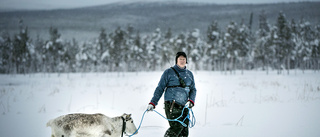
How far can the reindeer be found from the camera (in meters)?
3.02

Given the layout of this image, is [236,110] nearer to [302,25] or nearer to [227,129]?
[227,129]

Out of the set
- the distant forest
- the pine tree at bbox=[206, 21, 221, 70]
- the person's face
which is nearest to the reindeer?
the person's face

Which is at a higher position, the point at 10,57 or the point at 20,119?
the point at 10,57

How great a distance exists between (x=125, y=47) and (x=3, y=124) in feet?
122

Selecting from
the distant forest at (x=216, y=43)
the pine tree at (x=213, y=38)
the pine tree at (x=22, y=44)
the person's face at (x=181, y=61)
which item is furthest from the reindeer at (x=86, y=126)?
the pine tree at (x=22, y=44)

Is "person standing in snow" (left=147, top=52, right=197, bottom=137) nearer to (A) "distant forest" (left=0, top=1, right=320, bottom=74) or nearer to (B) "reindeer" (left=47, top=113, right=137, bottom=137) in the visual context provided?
(B) "reindeer" (left=47, top=113, right=137, bottom=137)

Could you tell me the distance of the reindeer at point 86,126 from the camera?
3.02 meters

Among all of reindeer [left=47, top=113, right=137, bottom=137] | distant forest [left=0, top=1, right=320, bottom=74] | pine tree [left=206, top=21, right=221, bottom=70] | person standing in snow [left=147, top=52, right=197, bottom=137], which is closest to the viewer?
reindeer [left=47, top=113, right=137, bottom=137]

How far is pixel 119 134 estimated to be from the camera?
344cm

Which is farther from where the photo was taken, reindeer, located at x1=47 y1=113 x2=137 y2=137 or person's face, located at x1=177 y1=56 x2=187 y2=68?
person's face, located at x1=177 y1=56 x2=187 y2=68

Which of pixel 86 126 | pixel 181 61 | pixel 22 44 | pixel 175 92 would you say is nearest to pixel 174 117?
pixel 175 92

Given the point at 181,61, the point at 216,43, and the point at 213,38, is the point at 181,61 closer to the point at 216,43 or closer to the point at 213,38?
the point at 213,38

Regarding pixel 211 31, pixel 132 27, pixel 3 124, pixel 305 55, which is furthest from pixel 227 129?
pixel 305 55

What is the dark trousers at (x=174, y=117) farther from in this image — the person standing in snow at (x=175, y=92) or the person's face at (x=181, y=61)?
the person's face at (x=181, y=61)
